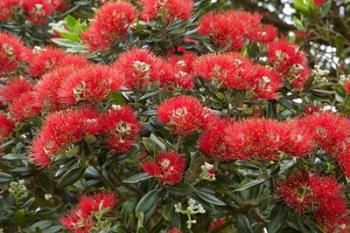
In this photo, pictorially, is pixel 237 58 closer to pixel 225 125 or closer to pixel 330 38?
pixel 225 125

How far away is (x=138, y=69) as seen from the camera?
7.66ft

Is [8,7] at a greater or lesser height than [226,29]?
lesser

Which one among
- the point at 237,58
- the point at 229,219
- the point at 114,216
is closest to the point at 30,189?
the point at 114,216

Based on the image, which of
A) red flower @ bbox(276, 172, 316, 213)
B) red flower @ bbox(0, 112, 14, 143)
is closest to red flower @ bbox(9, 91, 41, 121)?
red flower @ bbox(0, 112, 14, 143)

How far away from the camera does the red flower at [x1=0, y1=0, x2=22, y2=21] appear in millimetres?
3296

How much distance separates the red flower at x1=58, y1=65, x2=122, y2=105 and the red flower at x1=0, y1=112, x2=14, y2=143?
16.0 inches

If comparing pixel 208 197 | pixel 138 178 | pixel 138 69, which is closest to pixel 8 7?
pixel 138 69

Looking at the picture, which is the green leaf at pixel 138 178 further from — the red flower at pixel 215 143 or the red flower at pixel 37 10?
the red flower at pixel 37 10

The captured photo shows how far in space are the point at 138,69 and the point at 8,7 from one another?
1.28 m

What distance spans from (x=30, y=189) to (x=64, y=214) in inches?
17.4

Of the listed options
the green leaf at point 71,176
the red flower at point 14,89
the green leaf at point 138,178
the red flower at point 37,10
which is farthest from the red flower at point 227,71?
the red flower at point 37,10

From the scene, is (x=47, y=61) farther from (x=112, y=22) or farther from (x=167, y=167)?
(x=167, y=167)

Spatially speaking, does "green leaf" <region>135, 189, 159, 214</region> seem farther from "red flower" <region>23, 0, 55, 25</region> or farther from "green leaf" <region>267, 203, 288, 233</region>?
"red flower" <region>23, 0, 55, 25</region>

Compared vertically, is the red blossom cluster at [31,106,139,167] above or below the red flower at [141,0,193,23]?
below
